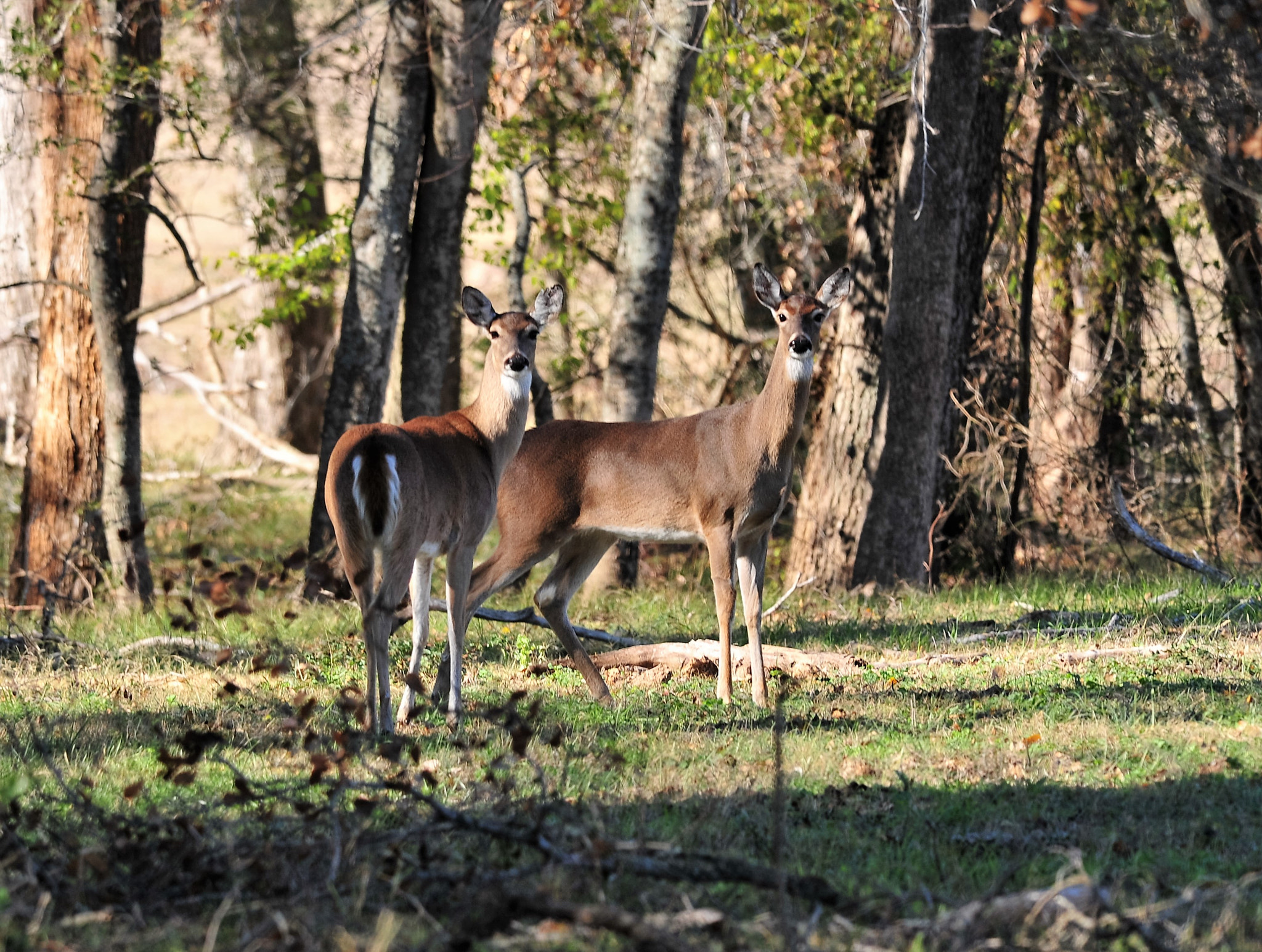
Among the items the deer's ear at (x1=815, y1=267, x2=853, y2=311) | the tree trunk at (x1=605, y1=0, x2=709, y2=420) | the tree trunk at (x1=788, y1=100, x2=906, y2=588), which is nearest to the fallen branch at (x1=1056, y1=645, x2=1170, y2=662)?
the deer's ear at (x1=815, y1=267, x2=853, y2=311)

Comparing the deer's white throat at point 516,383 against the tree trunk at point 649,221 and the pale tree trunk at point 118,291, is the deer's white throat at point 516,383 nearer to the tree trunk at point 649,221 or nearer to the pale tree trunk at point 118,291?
the tree trunk at point 649,221

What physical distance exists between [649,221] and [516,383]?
368 cm

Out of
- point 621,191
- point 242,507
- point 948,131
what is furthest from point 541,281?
point 242,507

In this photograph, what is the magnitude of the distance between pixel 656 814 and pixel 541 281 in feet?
27.7

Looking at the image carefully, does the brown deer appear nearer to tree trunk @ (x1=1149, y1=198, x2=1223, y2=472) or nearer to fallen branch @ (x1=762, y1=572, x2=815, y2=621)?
fallen branch @ (x1=762, y1=572, x2=815, y2=621)

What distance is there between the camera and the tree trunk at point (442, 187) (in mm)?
10016

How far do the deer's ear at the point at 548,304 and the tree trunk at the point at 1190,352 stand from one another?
6485mm

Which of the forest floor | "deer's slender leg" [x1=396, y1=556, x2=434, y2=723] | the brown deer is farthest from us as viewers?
the brown deer

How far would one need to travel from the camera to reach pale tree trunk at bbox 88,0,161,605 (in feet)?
31.0

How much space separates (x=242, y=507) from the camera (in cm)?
1565

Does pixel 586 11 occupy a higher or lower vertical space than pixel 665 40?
higher

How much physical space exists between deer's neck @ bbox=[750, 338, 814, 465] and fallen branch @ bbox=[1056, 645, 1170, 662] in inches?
66.6

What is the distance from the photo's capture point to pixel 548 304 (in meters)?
7.36

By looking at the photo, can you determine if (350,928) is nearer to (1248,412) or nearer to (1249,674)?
(1249,674)
